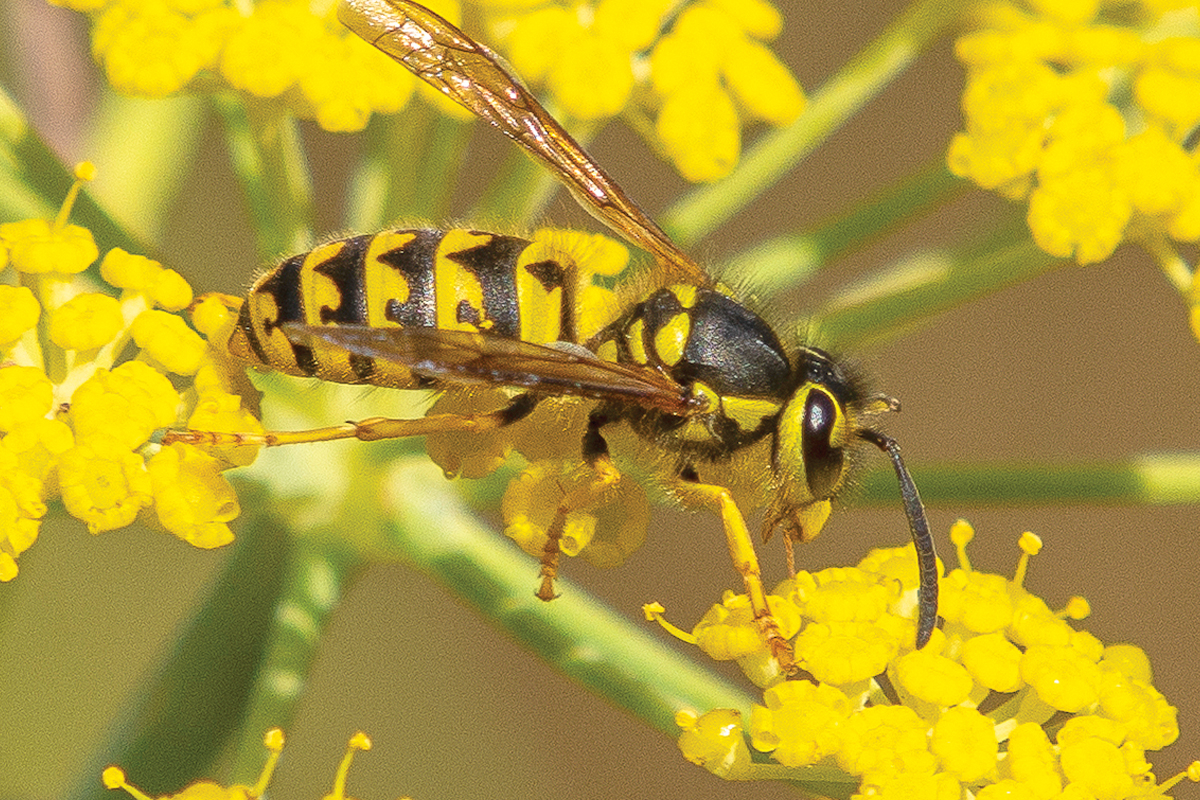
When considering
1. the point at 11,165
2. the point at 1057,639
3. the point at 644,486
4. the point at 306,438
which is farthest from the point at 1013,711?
the point at 11,165

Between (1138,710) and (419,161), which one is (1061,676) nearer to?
(1138,710)

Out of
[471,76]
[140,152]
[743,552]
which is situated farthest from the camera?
[140,152]

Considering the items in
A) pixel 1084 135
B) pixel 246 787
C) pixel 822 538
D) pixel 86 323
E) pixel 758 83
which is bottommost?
pixel 246 787

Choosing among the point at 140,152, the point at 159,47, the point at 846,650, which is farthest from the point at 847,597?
the point at 140,152

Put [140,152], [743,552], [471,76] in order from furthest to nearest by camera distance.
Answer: [140,152], [471,76], [743,552]

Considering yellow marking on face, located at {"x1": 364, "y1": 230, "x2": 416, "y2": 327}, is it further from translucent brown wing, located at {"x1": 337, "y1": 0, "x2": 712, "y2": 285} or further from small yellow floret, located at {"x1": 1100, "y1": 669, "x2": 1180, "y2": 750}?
small yellow floret, located at {"x1": 1100, "y1": 669, "x2": 1180, "y2": 750}

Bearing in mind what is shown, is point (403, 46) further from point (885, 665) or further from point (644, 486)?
point (885, 665)
